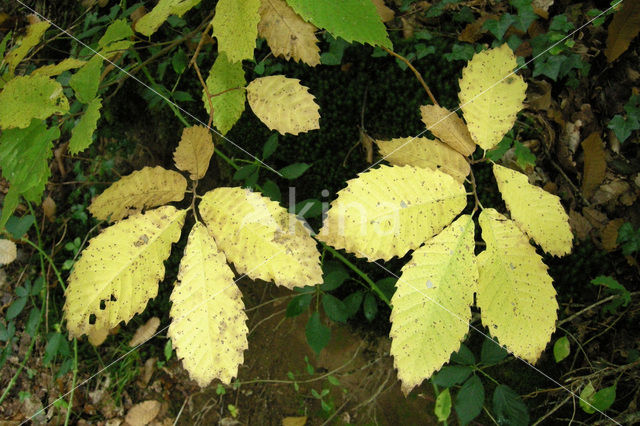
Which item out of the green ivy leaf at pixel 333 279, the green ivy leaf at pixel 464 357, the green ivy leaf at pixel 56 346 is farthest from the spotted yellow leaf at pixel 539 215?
the green ivy leaf at pixel 56 346

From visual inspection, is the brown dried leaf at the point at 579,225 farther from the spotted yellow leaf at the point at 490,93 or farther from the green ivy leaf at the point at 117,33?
the green ivy leaf at the point at 117,33

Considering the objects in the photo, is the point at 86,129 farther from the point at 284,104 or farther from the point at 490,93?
the point at 490,93

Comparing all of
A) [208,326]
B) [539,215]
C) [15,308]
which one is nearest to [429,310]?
[539,215]

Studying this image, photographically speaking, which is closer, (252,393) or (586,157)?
(586,157)

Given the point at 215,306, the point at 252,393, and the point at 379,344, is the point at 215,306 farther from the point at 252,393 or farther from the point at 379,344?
the point at 252,393

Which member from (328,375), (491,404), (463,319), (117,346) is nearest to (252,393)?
(328,375)
